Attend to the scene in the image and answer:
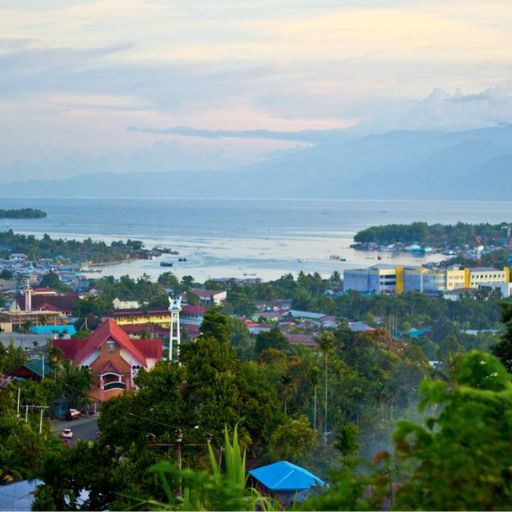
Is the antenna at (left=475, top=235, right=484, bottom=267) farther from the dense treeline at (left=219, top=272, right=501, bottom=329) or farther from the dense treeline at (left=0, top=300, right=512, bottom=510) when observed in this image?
the dense treeline at (left=0, top=300, right=512, bottom=510)

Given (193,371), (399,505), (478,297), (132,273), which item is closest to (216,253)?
(132,273)

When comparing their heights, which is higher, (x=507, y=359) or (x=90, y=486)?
(x=507, y=359)

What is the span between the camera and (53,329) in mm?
20891

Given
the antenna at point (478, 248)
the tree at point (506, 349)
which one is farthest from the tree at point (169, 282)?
the tree at point (506, 349)

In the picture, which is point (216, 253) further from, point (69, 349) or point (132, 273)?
point (69, 349)

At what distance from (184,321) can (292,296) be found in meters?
6.47

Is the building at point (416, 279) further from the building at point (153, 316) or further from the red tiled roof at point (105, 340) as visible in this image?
the red tiled roof at point (105, 340)

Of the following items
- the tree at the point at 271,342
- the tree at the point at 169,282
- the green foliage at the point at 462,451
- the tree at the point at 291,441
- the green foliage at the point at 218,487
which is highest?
the green foliage at the point at 462,451

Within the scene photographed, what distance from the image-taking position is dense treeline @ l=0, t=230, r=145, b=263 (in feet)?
142

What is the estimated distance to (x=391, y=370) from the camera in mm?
12625

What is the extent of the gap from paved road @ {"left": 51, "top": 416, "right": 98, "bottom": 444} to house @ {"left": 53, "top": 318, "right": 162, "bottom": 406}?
992mm

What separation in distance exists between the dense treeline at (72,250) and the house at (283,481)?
119 ft

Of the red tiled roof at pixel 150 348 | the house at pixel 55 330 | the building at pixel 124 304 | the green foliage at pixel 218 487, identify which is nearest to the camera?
the green foliage at pixel 218 487

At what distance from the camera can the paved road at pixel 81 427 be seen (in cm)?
1032
